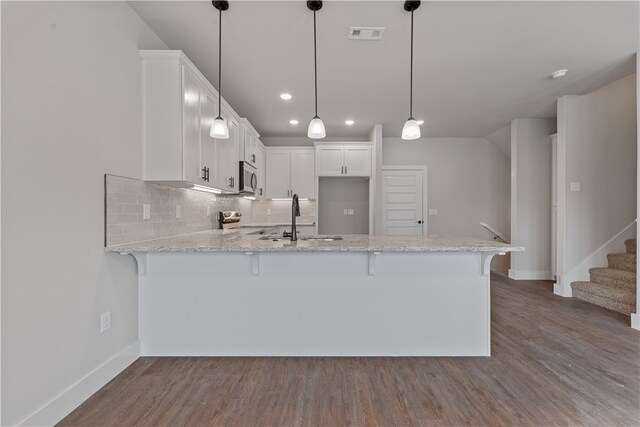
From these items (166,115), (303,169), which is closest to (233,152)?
(166,115)

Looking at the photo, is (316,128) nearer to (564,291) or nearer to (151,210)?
(151,210)

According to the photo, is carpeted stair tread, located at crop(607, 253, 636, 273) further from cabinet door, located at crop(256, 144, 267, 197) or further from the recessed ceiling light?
cabinet door, located at crop(256, 144, 267, 197)

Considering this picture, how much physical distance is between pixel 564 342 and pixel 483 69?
270 centimetres

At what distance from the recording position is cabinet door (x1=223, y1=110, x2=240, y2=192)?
11.7 feet

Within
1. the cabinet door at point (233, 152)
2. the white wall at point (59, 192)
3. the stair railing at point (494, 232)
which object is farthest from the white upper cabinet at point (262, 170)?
the stair railing at point (494, 232)

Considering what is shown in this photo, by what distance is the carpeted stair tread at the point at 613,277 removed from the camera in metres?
3.53

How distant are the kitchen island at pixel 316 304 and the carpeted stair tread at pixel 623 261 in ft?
9.47

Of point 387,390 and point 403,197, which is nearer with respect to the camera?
point 387,390

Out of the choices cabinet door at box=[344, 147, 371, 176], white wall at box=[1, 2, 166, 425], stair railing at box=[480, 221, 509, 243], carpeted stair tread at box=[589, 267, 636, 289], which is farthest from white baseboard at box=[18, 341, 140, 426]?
stair railing at box=[480, 221, 509, 243]

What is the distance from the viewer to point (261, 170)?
537 centimetres

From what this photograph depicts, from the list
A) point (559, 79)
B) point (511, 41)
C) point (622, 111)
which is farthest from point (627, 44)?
point (622, 111)

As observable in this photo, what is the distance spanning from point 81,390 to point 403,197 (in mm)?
5488

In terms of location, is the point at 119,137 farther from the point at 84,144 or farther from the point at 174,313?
the point at 174,313

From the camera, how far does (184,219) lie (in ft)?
10.3
